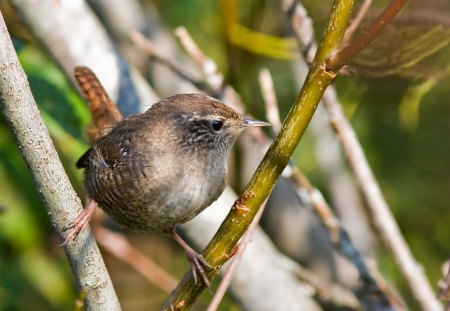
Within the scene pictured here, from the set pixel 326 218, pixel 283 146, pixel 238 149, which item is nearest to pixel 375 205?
pixel 326 218

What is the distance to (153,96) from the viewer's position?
3.51 m

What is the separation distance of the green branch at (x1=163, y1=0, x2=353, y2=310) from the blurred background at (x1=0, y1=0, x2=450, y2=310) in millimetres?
1460

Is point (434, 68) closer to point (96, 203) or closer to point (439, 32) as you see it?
point (439, 32)

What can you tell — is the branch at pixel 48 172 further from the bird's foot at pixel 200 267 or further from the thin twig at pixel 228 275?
the thin twig at pixel 228 275

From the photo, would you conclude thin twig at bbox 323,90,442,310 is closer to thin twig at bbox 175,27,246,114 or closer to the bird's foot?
thin twig at bbox 175,27,246,114

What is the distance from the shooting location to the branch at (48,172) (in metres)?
1.82

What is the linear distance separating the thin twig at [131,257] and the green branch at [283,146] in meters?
1.67

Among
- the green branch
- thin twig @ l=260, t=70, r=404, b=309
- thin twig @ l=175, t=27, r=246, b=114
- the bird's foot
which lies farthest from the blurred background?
the green branch

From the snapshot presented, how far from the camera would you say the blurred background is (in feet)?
11.5

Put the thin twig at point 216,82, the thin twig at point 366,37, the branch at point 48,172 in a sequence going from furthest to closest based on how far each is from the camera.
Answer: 1. the thin twig at point 216,82
2. the branch at point 48,172
3. the thin twig at point 366,37

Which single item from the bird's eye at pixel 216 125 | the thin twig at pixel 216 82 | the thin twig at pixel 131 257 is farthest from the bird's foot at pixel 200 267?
the thin twig at pixel 131 257

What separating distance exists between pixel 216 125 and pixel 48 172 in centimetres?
Result: 96

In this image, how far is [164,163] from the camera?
2.58 metres

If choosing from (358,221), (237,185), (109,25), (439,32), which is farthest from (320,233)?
(439,32)
